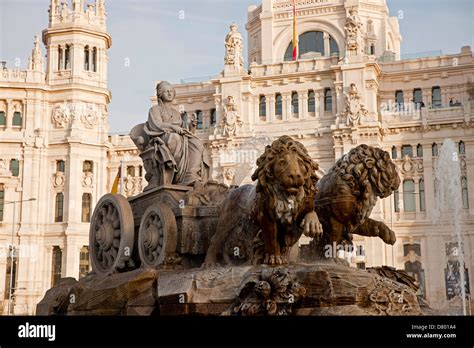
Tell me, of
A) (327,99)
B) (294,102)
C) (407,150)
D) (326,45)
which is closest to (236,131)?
(294,102)

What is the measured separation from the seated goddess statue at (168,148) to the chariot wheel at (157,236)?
0.72m

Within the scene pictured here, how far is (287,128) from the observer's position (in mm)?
48281

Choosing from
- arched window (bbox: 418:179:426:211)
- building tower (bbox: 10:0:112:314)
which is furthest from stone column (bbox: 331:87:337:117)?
building tower (bbox: 10:0:112:314)

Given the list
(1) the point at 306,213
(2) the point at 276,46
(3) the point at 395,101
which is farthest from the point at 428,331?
(2) the point at 276,46

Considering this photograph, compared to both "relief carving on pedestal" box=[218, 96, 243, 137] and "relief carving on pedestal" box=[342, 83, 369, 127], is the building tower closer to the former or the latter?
"relief carving on pedestal" box=[218, 96, 243, 137]

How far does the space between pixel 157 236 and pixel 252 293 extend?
8.35 feet

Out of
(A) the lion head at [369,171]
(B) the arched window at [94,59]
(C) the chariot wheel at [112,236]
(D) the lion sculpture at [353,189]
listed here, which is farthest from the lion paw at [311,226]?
(B) the arched window at [94,59]

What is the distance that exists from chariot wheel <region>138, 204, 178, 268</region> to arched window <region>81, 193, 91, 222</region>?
3845 cm

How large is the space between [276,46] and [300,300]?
171 ft

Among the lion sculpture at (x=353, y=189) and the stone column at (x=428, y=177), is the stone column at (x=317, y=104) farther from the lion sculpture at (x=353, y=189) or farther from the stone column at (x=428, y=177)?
the lion sculpture at (x=353, y=189)

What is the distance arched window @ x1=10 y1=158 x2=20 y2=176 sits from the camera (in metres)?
47.9

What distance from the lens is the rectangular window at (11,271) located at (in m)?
44.4

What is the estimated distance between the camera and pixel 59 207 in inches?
1879

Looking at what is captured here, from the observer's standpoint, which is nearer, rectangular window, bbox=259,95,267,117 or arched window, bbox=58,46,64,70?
rectangular window, bbox=259,95,267,117
